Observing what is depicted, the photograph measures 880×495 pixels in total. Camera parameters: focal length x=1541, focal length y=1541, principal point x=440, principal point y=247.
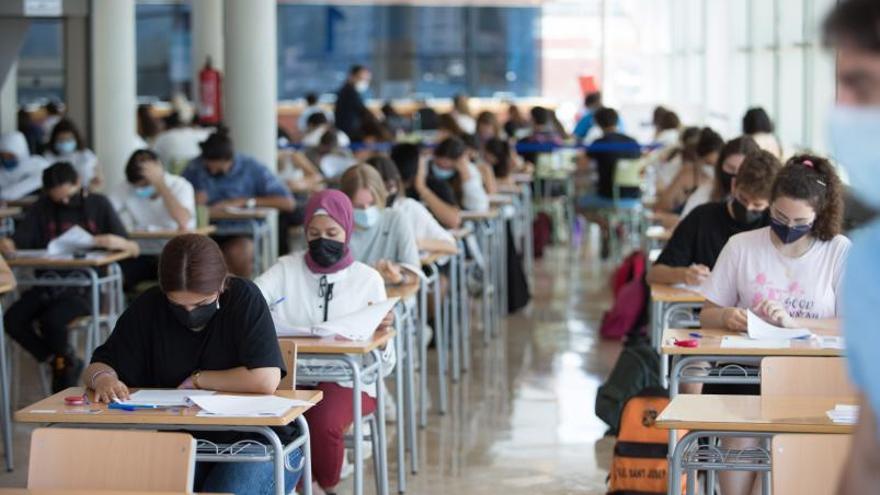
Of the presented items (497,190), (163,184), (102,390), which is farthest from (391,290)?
(497,190)

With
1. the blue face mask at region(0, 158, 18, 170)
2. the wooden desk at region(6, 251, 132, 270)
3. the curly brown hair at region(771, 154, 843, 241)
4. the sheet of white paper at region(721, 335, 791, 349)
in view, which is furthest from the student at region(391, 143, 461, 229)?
the blue face mask at region(0, 158, 18, 170)

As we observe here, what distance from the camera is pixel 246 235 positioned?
9.78 metres

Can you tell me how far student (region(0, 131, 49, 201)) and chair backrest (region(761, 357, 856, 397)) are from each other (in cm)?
813

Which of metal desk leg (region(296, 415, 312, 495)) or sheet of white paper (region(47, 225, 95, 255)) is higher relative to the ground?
sheet of white paper (region(47, 225, 95, 255))

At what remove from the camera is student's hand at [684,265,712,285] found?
564cm

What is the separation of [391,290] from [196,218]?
116 inches

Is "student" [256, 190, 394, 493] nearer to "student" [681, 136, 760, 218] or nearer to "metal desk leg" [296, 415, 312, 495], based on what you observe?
"metal desk leg" [296, 415, 312, 495]

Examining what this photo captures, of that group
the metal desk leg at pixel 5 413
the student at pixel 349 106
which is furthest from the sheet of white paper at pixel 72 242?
the student at pixel 349 106

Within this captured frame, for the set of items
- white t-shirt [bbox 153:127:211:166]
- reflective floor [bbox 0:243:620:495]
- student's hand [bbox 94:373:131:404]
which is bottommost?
reflective floor [bbox 0:243:620:495]

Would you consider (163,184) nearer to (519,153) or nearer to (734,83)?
(519,153)

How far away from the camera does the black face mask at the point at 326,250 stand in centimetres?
516

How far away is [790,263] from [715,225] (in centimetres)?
86

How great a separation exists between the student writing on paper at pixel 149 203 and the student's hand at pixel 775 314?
4235mm

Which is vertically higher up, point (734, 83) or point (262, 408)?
point (734, 83)
